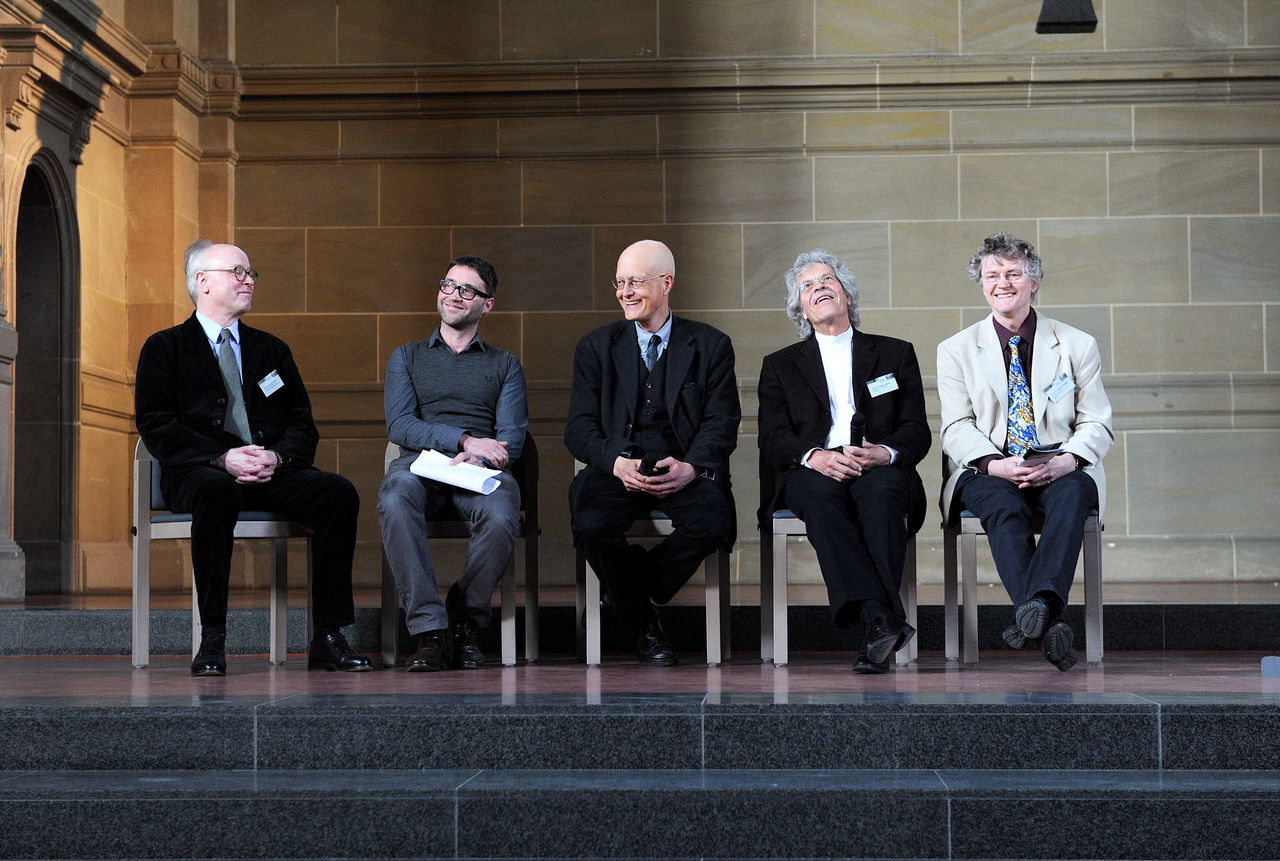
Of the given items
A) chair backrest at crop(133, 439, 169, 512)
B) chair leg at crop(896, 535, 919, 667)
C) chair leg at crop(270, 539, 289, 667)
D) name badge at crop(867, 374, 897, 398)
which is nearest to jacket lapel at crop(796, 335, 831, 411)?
name badge at crop(867, 374, 897, 398)

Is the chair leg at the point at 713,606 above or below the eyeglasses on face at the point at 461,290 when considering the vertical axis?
below

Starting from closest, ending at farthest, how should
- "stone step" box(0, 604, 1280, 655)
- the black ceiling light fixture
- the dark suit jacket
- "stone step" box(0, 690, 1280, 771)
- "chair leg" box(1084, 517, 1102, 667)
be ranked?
"stone step" box(0, 690, 1280, 771)
"chair leg" box(1084, 517, 1102, 667)
the dark suit jacket
"stone step" box(0, 604, 1280, 655)
the black ceiling light fixture

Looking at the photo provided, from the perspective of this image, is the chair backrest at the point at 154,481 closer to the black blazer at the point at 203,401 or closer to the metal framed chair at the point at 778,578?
the black blazer at the point at 203,401

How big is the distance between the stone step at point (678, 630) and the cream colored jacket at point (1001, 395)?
729 mm

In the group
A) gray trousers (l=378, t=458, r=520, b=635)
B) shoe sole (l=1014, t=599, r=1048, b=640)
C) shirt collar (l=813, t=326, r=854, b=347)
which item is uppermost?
shirt collar (l=813, t=326, r=854, b=347)

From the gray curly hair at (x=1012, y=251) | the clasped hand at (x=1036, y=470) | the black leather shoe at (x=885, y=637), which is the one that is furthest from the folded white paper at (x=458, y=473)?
the gray curly hair at (x=1012, y=251)

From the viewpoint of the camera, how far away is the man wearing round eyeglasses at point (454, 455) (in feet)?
14.1

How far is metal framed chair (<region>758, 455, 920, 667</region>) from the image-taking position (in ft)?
14.4

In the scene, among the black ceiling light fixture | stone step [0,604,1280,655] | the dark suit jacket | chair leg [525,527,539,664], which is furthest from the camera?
the black ceiling light fixture

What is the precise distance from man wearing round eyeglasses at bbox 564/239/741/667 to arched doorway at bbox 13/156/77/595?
10.3 ft

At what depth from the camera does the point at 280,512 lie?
445cm

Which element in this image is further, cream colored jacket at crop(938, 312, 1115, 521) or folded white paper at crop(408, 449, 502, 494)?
→ cream colored jacket at crop(938, 312, 1115, 521)

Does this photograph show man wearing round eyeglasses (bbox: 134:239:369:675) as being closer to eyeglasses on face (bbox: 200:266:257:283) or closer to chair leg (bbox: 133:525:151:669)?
eyeglasses on face (bbox: 200:266:257:283)

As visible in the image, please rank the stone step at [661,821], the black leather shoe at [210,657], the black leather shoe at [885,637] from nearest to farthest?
the stone step at [661,821], the black leather shoe at [885,637], the black leather shoe at [210,657]
